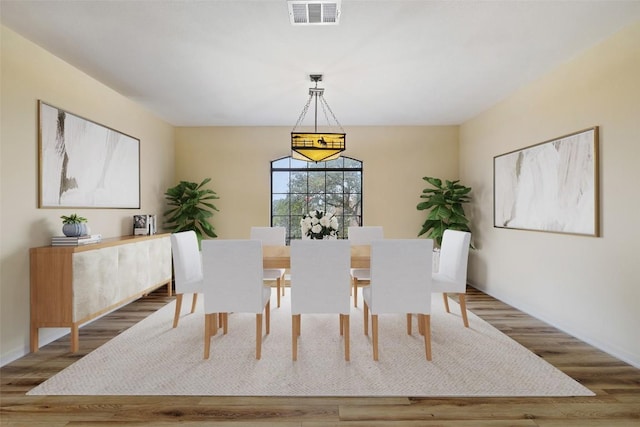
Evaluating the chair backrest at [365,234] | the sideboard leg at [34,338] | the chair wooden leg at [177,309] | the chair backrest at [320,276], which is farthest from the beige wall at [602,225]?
the sideboard leg at [34,338]

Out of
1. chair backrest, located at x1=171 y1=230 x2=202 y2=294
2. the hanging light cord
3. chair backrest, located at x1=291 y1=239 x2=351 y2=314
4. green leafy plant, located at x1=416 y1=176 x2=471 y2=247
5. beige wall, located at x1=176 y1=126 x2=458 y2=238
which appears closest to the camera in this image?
chair backrest, located at x1=291 y1=239 x2=351 y2=314

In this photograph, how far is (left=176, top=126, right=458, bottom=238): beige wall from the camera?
5.60 meters

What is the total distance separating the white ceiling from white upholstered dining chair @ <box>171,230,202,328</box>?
69.1 inches

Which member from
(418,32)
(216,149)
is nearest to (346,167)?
(216,149)

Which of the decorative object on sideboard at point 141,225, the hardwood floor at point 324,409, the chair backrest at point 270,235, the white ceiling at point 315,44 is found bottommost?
the hardwood floor at point 324,409

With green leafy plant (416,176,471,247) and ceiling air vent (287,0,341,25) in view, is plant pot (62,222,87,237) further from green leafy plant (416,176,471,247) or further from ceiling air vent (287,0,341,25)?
green leafy plant (416,176,471,247)

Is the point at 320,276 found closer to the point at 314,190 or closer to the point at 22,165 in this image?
the point at 22,165

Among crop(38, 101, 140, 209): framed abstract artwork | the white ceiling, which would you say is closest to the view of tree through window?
the white ceiling

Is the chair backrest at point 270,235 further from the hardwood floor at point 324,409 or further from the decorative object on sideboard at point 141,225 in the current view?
the hardwood floor at point 324,409

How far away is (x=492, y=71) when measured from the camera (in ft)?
11.1

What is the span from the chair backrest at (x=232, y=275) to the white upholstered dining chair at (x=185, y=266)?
543 mm

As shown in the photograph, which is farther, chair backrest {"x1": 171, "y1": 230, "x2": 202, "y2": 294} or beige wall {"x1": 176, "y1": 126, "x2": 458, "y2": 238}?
beige wall {"x1": 176, "y1": 126, "x2": 458, "y2": 238}

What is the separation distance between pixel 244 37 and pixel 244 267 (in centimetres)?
190

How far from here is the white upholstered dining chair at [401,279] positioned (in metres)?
2.50
